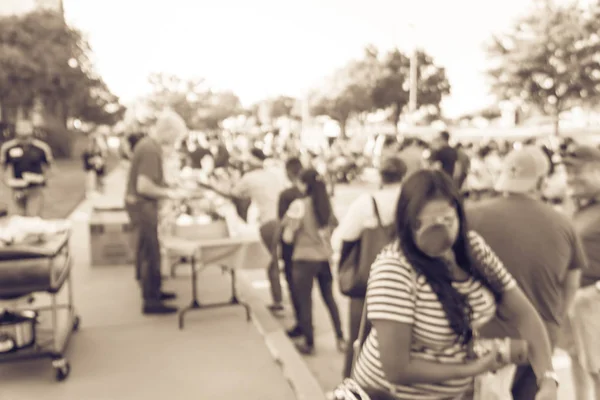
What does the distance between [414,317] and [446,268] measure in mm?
197

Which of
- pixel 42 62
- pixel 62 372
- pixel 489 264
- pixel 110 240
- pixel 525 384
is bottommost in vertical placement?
pixel 62 372

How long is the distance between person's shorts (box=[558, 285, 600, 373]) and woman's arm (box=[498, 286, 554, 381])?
1.56 meters

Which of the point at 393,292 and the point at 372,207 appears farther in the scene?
the point at 372,207

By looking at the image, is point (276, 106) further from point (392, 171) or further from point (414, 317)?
point (414, 317)

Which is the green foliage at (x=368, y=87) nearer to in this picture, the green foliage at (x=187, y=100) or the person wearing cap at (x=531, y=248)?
the green foliage at (x=187, y=100)

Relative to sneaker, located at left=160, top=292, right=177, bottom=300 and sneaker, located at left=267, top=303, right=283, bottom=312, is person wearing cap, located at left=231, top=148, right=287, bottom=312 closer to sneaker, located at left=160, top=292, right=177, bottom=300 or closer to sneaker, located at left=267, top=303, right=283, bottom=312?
sneaker, located at left=267, top=303, right=283, bottom=312

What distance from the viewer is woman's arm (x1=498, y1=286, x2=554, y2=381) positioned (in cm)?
222

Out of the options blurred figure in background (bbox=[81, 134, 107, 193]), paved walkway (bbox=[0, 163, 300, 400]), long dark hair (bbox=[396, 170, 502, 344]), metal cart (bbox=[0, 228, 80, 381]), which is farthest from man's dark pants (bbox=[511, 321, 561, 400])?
blurred figure in background (bbox=[81, 134, 107, 193])

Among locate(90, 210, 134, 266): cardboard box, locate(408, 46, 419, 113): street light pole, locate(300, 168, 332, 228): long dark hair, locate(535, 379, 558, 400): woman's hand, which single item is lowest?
locate(90, 210, 134, 266): cardboard box

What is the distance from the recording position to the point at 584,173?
3.62 metres

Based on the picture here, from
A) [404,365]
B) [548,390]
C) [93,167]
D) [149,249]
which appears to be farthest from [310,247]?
[93,167]

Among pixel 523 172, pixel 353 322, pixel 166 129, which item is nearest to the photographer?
pixel 523 172

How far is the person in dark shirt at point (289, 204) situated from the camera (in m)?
6.02

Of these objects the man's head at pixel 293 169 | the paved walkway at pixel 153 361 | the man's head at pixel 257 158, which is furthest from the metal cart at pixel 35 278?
the man's head at pixel 257 158
